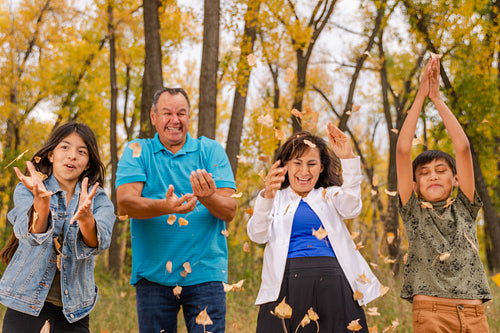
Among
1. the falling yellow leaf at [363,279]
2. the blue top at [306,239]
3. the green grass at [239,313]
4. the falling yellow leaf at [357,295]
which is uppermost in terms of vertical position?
the blue top at [306,239]

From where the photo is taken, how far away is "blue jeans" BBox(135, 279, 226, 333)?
10.7 feet

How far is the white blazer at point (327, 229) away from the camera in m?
3.26

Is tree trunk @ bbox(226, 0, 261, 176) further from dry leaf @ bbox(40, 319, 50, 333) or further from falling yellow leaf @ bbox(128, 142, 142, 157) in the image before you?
dry leaf @ bbox(40, 319, 50, 333)

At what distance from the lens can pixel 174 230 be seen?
335 cm

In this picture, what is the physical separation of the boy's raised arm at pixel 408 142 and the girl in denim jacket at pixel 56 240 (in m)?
1.92

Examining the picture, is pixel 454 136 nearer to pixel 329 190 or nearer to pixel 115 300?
pixel 329 190

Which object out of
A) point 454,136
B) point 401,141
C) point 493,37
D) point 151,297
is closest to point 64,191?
point 151,297

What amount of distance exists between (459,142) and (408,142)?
32 centimetres

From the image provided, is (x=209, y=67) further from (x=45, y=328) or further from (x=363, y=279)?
(x=45, y=328)

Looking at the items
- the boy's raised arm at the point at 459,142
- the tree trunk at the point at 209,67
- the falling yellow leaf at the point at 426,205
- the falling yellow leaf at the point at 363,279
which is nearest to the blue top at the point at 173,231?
the falling yellow leaf at the point at 363,279

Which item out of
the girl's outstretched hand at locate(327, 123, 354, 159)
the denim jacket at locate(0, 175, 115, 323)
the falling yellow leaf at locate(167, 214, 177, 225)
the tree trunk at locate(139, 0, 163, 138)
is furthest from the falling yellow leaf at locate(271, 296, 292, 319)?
the tree trunk at locate(139, 0, 163, 138)

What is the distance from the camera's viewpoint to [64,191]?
324cm

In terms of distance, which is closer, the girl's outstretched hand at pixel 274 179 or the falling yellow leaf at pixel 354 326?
the falling yellow leaf at pixel 354 326

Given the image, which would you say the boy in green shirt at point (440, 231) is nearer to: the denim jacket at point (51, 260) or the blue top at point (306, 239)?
the blue top at point (306, 239)
